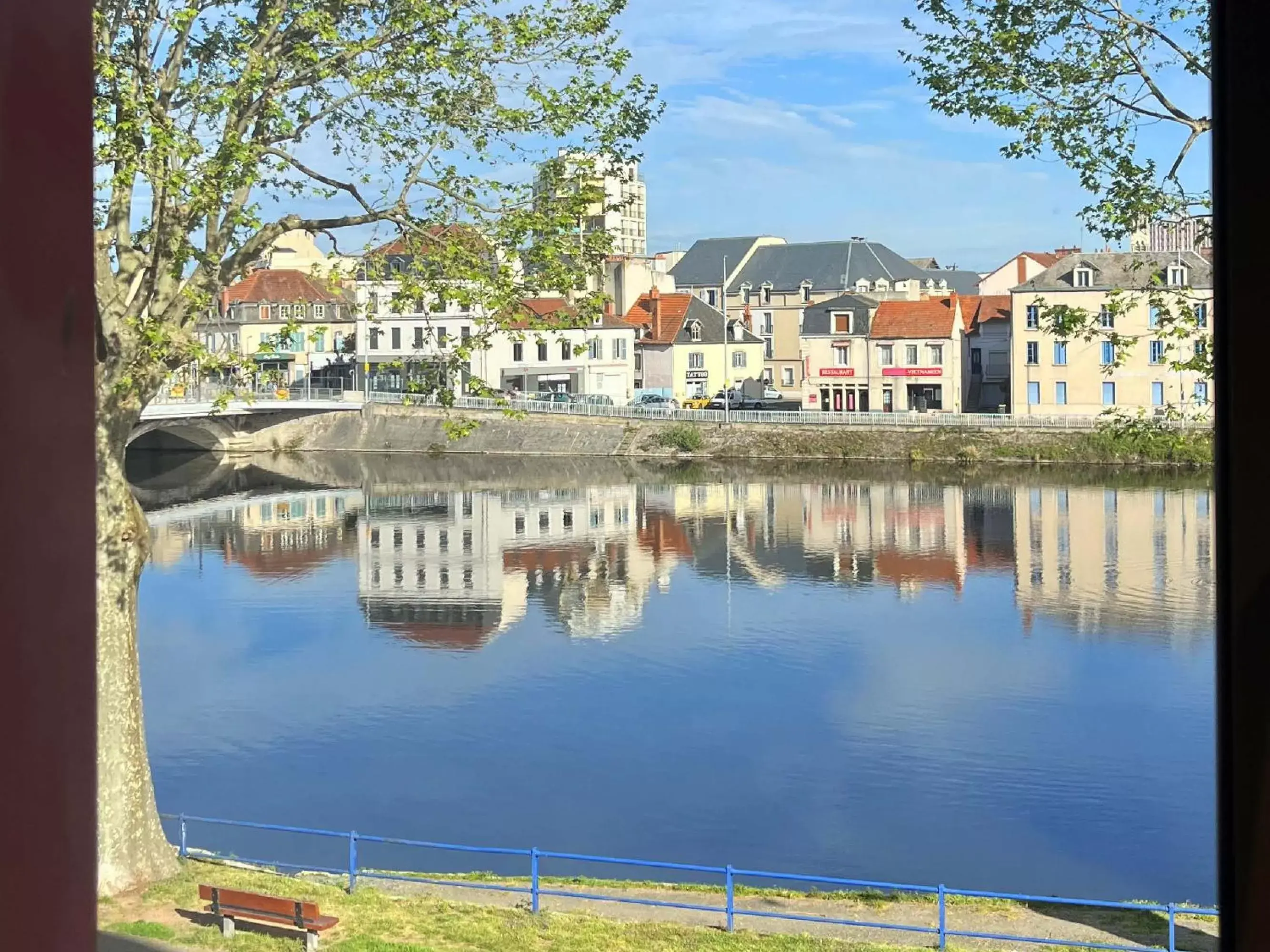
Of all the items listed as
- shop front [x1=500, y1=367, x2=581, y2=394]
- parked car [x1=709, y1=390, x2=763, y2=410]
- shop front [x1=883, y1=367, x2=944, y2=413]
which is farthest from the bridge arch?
shop front [x1=883, y1=367, x2=944, y2=413]

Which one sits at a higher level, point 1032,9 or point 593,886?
point 1032,9

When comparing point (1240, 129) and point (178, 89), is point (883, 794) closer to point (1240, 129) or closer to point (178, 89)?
point (178, 89)

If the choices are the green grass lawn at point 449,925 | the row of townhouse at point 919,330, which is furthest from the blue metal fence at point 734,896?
the row of townhouse at point 919,330

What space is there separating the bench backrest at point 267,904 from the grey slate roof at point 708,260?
51134 millimetres

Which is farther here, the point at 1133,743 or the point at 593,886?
the point at 1133,743

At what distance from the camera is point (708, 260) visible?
5891 centimetres

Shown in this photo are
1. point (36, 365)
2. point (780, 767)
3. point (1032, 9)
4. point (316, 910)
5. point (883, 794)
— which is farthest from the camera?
point (780, 767)

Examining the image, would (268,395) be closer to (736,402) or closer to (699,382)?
(736,402)

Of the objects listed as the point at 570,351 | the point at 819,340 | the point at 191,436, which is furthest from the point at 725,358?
the point at 191,436

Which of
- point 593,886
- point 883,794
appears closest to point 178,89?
point 593,886

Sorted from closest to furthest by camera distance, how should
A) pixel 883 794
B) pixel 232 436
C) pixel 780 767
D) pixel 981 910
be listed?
pixel 981 910, pixel 883 794, pixel 780 767, pixel 232 436

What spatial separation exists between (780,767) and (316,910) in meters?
6.52

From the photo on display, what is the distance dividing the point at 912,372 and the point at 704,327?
29.3 ft

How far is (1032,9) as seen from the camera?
21.6ft
